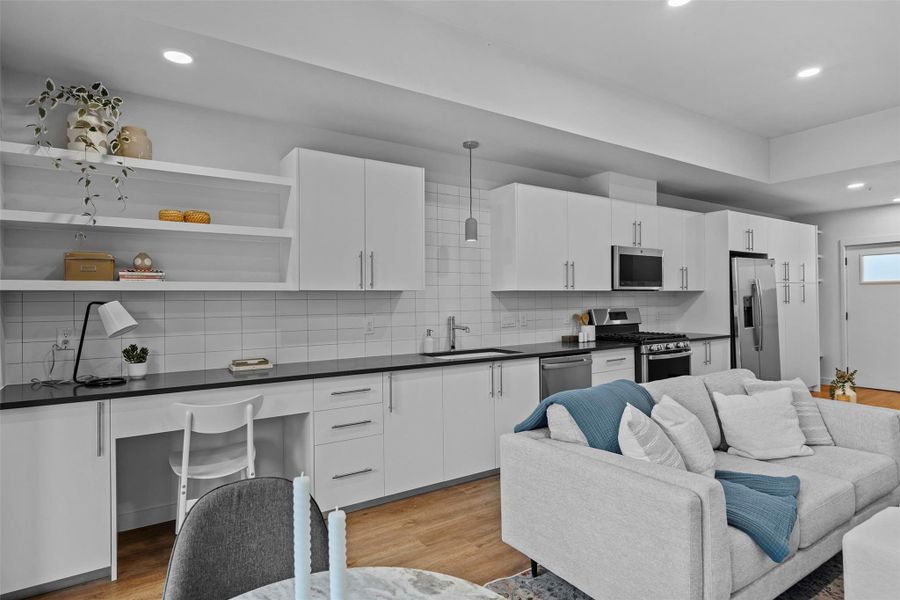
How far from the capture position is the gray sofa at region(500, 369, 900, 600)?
1634 millimetres

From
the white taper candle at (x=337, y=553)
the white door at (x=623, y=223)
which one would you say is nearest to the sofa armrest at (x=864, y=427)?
the white door at (x=623, y=223)

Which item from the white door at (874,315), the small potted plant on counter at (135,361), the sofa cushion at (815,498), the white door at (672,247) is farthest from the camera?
the white door at (874,315)

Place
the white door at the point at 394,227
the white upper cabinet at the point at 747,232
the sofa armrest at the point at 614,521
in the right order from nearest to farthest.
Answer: the sofa armrest at the point at 614,521 < the white door at the point at 394,227 < the white upper cabinet at the point at 747,232

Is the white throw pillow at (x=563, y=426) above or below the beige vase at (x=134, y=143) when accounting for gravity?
below

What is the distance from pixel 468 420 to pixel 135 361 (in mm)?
2065

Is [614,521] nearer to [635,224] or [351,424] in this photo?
[351,424]

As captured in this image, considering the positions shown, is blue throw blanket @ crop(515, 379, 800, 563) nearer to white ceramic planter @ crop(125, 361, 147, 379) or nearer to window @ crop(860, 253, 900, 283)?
white ceramic planter @ crop(125, 361, 147, 379)

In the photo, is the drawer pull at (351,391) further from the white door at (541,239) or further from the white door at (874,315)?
the white door at (874,315)

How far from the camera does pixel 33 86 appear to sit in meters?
2.62

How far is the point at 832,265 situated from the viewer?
6945 mm

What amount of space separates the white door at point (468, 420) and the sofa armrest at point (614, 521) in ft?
3.57

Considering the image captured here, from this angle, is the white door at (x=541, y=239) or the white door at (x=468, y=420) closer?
the white door at (x=468, y=420)

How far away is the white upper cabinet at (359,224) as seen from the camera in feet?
10.2

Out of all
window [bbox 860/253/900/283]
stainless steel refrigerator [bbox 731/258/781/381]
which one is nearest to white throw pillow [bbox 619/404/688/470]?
stainless steel refrigerator [bbox 731/258/781/381]
